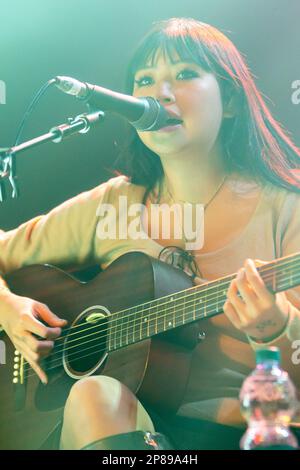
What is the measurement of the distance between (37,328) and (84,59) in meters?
0.80

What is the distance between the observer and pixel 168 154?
225 centimetres

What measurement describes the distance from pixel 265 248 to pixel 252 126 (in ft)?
1.11

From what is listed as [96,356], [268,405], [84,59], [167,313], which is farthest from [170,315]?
[84,59]

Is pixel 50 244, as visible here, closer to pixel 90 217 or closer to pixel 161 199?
pixel 90 217

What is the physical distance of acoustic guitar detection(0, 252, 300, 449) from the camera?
78.5 inches

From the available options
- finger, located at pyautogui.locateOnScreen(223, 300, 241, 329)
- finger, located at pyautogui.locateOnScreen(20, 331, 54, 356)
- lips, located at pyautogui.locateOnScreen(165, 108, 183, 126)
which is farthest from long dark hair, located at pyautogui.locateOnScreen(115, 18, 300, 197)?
finger, located at pyautogui.locateOnScreen(20, 331, 54, 356)

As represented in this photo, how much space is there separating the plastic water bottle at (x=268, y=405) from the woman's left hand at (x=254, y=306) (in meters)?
0.27

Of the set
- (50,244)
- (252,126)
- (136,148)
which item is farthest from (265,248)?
(50,244)

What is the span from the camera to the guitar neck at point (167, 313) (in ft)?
6.46

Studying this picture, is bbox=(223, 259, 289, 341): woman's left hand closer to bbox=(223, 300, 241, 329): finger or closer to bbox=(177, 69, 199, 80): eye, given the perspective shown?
bbox=(223, 300, 241, 329): finger

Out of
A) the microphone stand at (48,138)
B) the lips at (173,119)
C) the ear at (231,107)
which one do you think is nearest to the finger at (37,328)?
the microphone stand at (48,138)

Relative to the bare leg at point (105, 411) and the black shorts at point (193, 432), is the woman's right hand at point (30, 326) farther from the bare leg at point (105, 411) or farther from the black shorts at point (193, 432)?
the black shorts at point (193, 432)

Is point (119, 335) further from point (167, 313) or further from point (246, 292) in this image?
point (246, 292)
